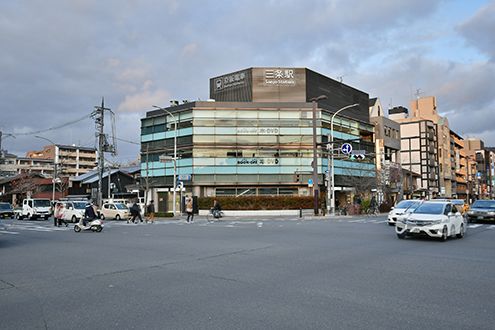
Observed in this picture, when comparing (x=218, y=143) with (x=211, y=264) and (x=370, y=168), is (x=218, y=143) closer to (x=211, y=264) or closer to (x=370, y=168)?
(x=370, y=168)

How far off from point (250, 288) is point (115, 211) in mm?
34254

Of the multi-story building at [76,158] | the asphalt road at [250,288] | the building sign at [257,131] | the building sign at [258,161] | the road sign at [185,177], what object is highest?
the multi-story building at [76,158]

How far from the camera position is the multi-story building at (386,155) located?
207 feet

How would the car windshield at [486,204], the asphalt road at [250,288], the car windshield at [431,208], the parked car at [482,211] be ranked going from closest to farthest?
the asphalt road at [250,288] → the car windshield at [431,208] → the parked car at [482,211] → the car windshield at [486,204]

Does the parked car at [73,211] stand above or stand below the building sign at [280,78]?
below

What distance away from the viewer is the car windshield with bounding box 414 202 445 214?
16.5 meters

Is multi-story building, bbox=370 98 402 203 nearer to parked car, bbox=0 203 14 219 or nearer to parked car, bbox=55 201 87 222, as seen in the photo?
parked car, bbox=55 201 87 222

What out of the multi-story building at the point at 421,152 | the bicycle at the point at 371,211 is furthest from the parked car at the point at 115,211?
the multi-story building at the point at 421,152

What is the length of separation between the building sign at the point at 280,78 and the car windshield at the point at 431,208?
38550 mm

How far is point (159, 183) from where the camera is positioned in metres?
53.2

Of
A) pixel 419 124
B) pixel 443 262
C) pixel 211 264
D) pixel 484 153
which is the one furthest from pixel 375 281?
pixel 484 153

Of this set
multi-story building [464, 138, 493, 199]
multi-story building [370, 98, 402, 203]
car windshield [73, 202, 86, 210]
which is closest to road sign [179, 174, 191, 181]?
car windshield [73, 202, 86, 210]

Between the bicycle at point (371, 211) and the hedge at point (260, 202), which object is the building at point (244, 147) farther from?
the bicycle at point (371, 211)

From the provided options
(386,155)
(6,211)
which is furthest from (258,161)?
(386,155)
